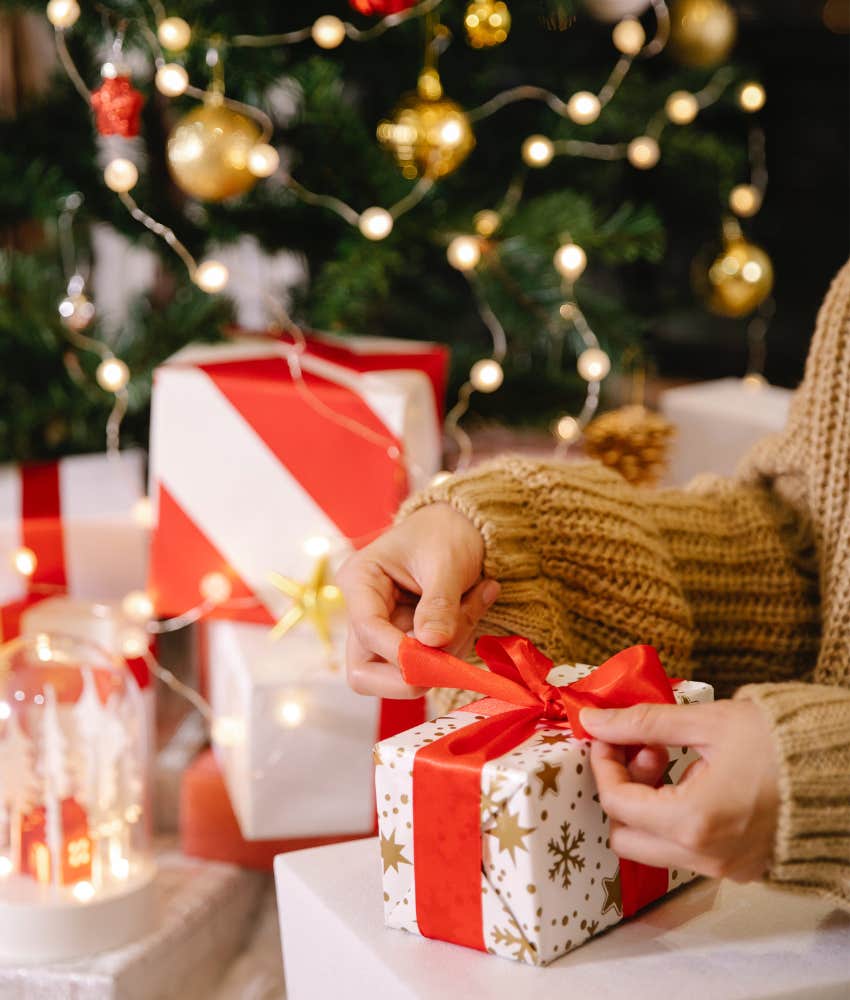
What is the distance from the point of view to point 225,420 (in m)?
1.09

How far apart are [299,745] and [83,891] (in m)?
0.21

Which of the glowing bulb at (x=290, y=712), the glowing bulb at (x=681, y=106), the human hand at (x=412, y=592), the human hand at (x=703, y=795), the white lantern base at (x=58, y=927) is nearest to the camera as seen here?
the human hand at (x=703, y=795)

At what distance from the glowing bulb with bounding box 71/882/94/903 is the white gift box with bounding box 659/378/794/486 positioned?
858mm

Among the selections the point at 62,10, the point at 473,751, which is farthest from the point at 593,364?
the point at 473,751

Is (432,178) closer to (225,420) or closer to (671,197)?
(225,420)

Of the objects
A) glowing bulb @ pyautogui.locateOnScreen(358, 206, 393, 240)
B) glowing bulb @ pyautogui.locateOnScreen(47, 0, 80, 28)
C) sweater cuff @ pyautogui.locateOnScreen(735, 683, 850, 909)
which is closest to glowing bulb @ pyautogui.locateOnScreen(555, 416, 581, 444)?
glowing bulb @ pyautogui.locateOnScreen(358, 206, 393, 240)

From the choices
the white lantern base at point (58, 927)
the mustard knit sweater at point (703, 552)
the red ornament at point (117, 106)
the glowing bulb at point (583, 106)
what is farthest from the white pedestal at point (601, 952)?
the glowing bulb at point (583, 106)

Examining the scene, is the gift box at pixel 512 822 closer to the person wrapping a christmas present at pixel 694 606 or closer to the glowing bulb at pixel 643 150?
the person wrapping a christmas present at pixel 694 606

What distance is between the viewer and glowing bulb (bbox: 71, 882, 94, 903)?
90 cm

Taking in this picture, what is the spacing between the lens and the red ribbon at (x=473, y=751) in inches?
22.3

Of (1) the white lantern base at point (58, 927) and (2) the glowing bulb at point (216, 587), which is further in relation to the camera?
(2) the glowing bulb at point (216, 587)

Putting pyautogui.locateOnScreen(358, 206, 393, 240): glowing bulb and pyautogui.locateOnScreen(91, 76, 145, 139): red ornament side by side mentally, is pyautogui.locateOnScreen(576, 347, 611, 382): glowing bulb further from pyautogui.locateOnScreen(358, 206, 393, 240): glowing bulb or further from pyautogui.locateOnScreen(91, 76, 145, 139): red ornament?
pyautogui.locateOnScreen(91, 76, 145, 139): red ornament

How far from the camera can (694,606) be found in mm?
786

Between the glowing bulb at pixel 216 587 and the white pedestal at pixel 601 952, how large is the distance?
46cm
